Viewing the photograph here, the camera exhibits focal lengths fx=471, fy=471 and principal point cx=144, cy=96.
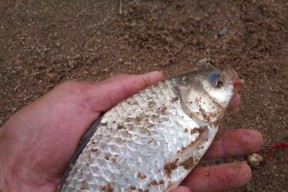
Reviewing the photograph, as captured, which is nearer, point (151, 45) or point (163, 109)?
point (163, 109)

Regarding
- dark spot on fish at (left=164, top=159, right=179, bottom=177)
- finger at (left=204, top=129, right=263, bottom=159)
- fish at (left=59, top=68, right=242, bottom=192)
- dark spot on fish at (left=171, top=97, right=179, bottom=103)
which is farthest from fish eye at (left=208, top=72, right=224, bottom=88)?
dark spot on fish at (left=164, top=159, right=179, bottom=177)

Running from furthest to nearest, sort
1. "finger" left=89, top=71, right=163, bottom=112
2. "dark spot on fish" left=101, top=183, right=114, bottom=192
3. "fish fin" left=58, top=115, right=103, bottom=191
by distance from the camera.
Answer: "finger" left=89, top=71, right=163, bottom=112 < "fish fin" left=58, top=115, right=103, bottom=191 < "dark spot on fish" left=101, top=183, right=114, bottom=192

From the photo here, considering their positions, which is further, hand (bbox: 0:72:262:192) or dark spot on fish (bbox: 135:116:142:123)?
hand (bbox: 0:72:262:192)

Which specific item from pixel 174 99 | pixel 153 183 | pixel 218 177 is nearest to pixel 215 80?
pixel 174 99

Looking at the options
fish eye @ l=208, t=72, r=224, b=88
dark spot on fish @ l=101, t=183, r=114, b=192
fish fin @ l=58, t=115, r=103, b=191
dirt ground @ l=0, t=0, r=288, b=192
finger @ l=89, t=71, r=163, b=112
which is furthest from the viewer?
dirt ground @ l=0, t=0, r=288, b=192

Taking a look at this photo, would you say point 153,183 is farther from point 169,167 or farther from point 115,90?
point 115,90

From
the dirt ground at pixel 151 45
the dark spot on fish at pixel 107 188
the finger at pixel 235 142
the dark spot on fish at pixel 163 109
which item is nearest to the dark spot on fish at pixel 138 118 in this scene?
the dark spot on fish at pixel 163 109

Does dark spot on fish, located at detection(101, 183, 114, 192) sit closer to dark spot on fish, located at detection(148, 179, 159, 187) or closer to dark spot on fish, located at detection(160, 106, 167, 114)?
dark spot on fish, located at detection(148, 179, 159, 187)

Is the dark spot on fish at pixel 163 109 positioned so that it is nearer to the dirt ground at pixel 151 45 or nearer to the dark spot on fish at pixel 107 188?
the dark spot on fish at pixel 107 188

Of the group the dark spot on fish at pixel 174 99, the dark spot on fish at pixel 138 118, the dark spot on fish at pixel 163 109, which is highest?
the dark spot on fish at pixel 174 99
